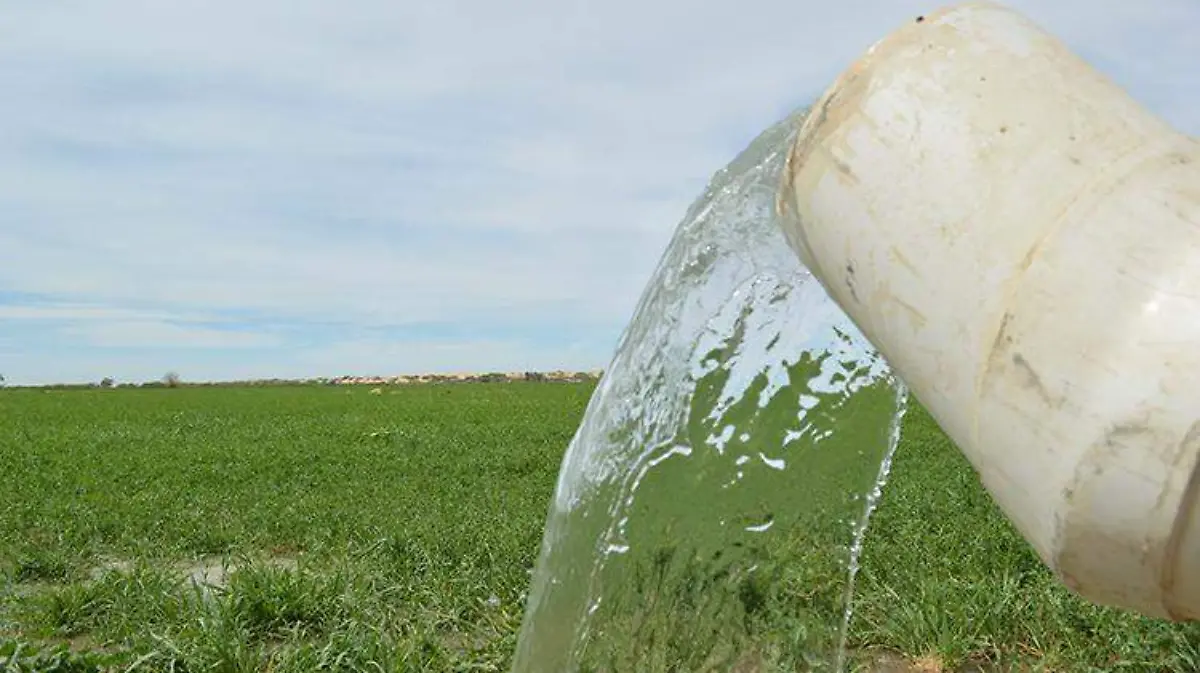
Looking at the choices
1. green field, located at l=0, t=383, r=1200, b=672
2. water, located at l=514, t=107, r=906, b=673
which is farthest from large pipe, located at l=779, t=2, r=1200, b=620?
green field, located at l=0, t=383, r=1200, b=672

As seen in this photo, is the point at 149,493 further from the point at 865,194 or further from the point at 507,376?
the point at 507,376

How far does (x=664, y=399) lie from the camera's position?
248 cm

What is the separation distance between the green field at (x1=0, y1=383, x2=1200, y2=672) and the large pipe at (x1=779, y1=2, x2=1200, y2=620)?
153cm

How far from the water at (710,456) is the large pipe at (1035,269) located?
21.6 inches

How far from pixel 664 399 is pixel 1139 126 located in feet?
3.96

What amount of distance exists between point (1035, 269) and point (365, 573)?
3.99 metres

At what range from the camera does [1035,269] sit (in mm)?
→ 1416

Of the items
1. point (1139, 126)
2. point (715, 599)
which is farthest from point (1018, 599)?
point (1139, 126)

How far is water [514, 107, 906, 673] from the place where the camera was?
7.86ft

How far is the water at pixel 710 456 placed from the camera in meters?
2.40

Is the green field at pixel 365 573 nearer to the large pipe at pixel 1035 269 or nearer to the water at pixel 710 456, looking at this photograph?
the water at pixel 710 456

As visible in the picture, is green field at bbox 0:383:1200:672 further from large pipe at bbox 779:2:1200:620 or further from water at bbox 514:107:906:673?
large pipe at bbox 779:2:1200:620

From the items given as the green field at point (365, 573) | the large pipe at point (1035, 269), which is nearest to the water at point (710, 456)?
the green field at point (365, 573)

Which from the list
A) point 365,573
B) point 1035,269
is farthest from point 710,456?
point 365,573
